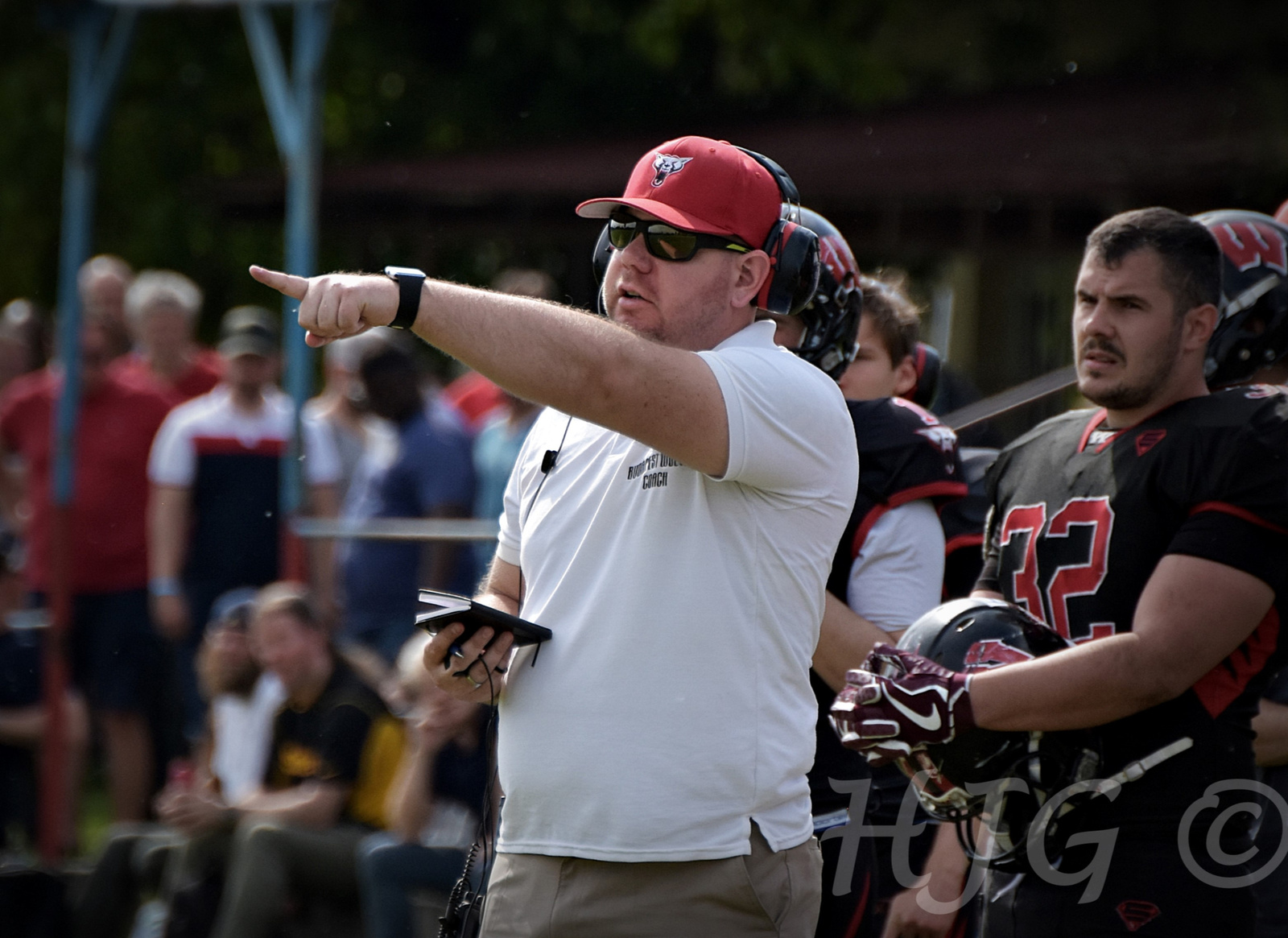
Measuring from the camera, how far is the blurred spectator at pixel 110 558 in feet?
28.3

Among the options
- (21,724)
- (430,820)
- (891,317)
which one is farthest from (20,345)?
(891,317)

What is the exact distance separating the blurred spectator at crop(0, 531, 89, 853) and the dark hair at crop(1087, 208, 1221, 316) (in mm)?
6310

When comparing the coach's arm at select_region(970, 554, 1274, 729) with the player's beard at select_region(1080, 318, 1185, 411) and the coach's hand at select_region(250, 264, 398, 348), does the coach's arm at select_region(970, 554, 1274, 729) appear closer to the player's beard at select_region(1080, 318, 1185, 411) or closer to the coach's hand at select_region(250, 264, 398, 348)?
the player's beard at select_region(1080, 318, 1185, 411)

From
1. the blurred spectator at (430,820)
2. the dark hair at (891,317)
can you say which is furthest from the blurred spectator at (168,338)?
the dark hair at (891,317)

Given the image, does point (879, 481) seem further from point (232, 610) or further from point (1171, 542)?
point (232, 610)

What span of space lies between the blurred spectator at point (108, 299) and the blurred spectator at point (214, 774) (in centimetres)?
297

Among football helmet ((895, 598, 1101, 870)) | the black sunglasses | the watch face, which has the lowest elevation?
football helmet ((895, 598, 1101, 870))

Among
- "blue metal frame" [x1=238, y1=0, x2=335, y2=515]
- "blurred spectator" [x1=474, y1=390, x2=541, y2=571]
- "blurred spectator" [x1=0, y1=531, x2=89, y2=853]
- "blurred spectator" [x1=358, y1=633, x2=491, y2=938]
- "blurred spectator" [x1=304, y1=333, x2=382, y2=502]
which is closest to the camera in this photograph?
"blurred spectator" [x1=358, y1=633, x2=491, y2=938]

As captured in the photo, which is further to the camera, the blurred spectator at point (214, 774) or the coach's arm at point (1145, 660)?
the blurred spectator at point (214, 774)

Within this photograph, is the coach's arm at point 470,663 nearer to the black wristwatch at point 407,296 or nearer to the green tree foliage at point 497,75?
the black wristwatch at point 407,296

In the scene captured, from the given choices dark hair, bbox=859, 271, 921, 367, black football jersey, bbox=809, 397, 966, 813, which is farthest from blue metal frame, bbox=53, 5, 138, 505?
black football jersey, bbox=809, 397, 966, 813

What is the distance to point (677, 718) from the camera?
9.05 ft

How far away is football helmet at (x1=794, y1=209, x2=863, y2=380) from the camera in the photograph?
12.0 feet

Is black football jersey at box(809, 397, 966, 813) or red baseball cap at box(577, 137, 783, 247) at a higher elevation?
red baseball cap at box(577, 137, 783, 247)
